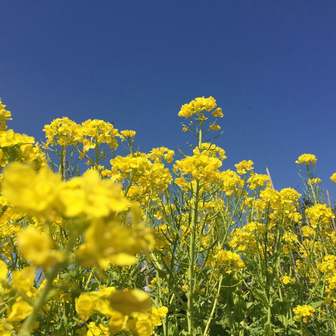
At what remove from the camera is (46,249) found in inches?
17.5

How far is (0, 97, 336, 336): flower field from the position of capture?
0.46 meters

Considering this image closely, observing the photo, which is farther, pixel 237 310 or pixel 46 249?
pixel 237 310

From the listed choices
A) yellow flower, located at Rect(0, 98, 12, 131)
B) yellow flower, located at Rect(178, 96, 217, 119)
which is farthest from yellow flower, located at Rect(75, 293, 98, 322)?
yellow flower, located at Rect(178, 96, 217, 119)

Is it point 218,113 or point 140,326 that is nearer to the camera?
point 140,326

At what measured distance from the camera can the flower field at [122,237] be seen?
0.46m

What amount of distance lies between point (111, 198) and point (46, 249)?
126 mm

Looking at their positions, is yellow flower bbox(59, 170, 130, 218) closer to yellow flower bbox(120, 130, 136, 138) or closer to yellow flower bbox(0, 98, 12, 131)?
yellow flower bbox(0, 98, 12, 131)

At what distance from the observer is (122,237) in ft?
1.47

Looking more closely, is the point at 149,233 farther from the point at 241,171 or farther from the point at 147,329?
the point at 241,171

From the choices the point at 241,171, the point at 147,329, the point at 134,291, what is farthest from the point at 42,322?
the point at 241,171

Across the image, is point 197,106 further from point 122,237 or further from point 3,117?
point 122,237

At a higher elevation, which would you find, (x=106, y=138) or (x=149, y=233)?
(x=106, y=138)

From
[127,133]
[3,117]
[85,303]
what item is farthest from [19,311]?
[127,133]

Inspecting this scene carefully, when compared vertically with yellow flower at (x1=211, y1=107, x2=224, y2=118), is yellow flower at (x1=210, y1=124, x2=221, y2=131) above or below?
below
